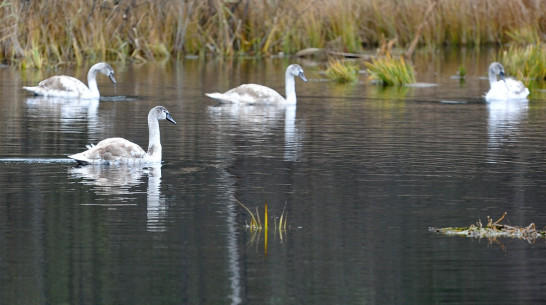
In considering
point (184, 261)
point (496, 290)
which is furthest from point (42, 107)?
point (496, 290)

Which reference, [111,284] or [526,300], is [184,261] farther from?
[526,300]

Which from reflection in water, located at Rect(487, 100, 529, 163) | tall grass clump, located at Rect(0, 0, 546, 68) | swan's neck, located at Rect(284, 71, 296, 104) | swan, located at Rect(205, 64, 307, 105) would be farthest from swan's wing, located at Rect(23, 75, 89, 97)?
reflection in water, located at Rect(487, 100, 529, 163)

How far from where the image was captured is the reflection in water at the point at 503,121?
53.9 ft

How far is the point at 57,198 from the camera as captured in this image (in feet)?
37.1

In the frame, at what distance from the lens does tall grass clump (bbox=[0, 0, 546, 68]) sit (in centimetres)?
2983

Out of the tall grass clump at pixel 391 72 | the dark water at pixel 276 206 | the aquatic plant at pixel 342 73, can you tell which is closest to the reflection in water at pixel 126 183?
the dark water at pixel 276 206

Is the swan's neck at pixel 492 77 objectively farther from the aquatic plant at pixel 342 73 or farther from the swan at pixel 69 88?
the swan at pixel 69 88

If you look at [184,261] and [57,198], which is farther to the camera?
[57,198]

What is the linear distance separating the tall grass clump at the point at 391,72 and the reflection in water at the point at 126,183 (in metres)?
13.6

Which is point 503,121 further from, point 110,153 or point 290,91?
point 110,153

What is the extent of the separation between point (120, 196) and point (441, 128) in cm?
781

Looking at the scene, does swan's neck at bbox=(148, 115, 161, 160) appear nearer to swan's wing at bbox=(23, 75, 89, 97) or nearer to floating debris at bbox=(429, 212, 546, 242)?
floating debris at bbox=(429, 212, 546, 242)

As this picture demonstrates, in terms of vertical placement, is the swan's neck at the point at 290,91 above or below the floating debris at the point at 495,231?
above

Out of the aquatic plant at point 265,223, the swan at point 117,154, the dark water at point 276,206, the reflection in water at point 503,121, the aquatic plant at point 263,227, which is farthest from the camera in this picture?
the reflection in water at point 503,121
